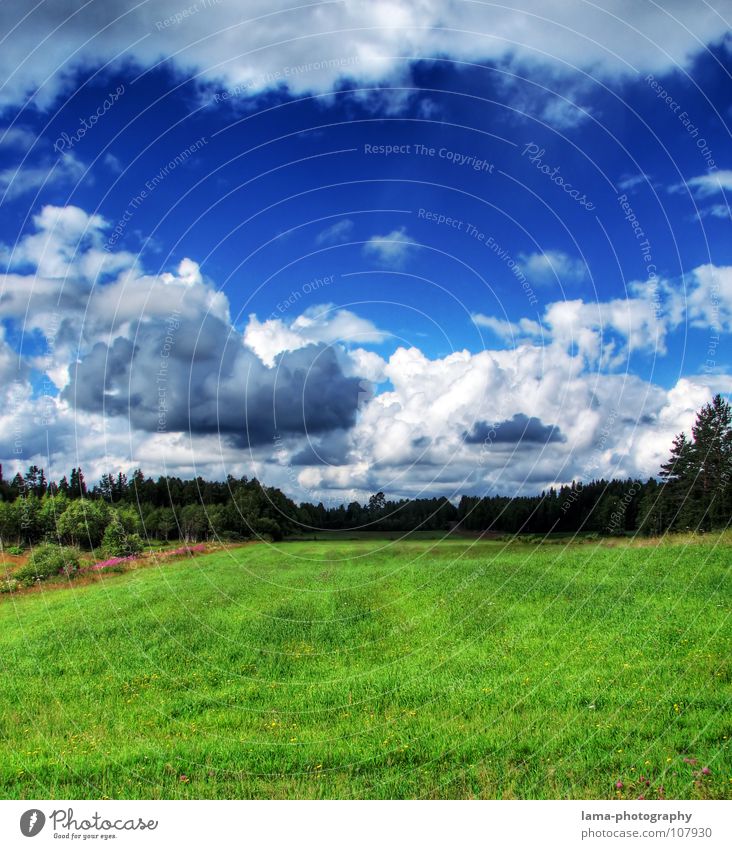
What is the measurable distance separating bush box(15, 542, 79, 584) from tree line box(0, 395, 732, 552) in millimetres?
1449

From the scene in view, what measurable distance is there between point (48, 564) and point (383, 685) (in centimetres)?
2478

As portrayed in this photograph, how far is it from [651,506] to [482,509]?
1299 cm

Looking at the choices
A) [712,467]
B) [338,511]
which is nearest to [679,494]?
[712,467]

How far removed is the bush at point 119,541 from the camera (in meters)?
36.2

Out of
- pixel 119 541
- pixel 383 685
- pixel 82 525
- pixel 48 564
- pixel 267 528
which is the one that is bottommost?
pixel 383 685

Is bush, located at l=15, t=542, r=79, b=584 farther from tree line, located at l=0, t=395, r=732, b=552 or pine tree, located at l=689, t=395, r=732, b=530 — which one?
pine tree, located at l=689, t=395, r=732, b=530

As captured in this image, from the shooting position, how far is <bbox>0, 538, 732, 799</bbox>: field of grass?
1087 cm

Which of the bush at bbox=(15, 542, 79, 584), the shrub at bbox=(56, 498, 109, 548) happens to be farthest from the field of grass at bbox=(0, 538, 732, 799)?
the shrub at bbox=(56, 498, 109, 548)

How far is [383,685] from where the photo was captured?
15633 mm

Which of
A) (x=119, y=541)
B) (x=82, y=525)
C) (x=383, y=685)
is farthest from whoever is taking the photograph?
(x=82, y=525)

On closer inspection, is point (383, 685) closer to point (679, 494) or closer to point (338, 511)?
point (338, 511)

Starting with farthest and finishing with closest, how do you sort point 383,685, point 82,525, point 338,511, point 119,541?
point 82,525 → point 119,541 → point 338,511 → point 383,685

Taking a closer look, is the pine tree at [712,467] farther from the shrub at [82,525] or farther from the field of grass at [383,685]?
the shrub at [82,525]
